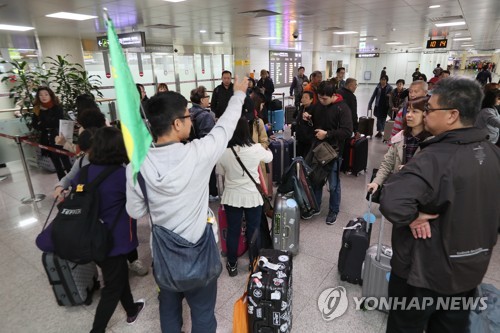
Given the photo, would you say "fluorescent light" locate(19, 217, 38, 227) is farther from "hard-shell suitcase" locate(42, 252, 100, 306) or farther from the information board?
the information board

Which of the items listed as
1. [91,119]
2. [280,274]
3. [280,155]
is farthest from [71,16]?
[280,274]

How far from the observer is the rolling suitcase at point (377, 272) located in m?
2.21

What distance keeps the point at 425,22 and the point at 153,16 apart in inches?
288

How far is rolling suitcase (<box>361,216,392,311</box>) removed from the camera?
2211mm

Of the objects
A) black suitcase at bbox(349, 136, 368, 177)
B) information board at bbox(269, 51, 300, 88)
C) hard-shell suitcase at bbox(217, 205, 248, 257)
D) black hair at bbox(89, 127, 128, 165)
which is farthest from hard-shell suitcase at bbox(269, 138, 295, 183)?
information board at bbox(269, 51, 300, 88)

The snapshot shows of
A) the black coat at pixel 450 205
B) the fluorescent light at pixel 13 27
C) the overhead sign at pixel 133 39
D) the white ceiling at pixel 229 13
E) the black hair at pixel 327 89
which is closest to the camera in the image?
the black coat at pixel 450 205

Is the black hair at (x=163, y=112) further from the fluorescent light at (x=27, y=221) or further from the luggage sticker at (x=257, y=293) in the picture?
the fluorescent light at (x=27, y=221)

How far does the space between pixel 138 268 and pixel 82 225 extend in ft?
4.05

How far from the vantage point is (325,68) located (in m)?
25.2

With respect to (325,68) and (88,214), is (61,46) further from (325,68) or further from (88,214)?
(325,68)

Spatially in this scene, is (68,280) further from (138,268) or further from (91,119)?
(91,119)

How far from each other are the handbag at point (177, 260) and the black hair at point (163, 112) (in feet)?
0.81
